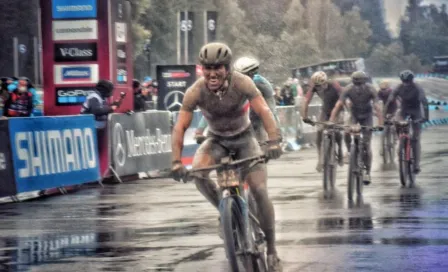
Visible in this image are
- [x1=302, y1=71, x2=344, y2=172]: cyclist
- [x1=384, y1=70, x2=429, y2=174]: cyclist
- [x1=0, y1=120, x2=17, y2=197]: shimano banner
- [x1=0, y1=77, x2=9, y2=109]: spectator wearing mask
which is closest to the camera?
[x1=0, y1=120, x2=17, y2=197]: shimano banner

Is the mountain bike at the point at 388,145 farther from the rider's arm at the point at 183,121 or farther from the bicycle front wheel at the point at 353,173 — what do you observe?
the rider's arm at the point at 183,121

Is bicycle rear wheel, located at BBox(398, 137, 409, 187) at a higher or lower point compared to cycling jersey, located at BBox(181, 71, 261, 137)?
lower

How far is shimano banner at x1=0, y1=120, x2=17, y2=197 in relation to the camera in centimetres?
1800

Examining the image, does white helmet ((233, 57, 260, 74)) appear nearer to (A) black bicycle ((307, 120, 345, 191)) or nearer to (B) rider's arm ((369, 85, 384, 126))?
(B) rider's arm ((369, 85, 384, 126))

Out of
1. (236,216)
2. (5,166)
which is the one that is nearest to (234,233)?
(236,216)

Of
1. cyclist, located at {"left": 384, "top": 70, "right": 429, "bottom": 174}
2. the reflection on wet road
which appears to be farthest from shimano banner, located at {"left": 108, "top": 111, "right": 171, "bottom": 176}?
cyclist, located at {"left": 384, "top": 70, "right": 429, "bottom": 174}

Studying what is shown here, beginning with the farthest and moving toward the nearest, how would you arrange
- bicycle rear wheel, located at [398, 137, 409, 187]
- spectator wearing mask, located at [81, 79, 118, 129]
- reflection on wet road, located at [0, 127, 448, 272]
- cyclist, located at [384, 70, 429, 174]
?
spectator wearing mask, located at [81, 79, 118, 129] < cyclist, located at [384, 70, 429, 174] < bicycle rear wheel, located at [398, 137, 409, 187] < reflection on wet road, located at [0, 127, 448, 272]

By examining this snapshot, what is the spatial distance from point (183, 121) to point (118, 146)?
42.7 ft

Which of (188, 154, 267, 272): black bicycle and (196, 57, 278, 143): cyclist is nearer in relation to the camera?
(188, 154, 267, 272): black bicycle

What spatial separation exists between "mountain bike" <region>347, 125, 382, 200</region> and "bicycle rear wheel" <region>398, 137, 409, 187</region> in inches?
68.7

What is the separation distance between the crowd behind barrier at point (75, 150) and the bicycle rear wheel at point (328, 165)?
4.02 metres

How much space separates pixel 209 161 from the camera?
9.62 m

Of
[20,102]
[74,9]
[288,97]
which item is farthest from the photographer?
[288,97]

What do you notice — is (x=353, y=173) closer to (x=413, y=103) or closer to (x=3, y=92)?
(x=413, y=103)
